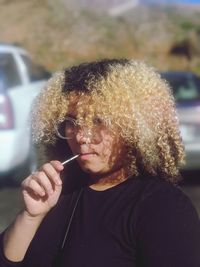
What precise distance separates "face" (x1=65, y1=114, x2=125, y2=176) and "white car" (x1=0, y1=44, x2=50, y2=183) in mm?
5253

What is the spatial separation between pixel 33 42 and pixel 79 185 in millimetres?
22370

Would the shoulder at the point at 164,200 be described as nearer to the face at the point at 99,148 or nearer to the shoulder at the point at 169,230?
the shoulder at the point at 169,230

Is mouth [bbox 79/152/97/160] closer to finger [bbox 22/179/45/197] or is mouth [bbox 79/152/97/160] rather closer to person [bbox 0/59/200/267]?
person [bbox 0/59/200/267]

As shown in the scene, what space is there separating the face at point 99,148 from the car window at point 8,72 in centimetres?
621

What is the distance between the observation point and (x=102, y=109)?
2.08m

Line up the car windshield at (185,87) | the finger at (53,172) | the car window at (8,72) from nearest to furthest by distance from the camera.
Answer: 1. the finger at (53,172)
2. the car window at (8,72)
3. the car windshield at (185,87)

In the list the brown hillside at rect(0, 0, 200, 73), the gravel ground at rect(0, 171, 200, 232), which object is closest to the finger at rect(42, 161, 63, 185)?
the gravel ground at rect(0, 171, 200, 232)

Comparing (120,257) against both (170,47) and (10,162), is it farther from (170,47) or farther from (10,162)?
(170,47)

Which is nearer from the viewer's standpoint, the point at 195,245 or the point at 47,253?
the point at 195,245

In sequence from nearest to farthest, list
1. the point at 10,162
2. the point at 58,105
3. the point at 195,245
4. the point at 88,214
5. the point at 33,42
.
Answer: the point at 195,245
the point at 88,214
the point at 58,105
the point at 10,162
the point at 33,42

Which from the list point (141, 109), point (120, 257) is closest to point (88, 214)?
point (120, 257)

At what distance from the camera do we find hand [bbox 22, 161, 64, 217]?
200 cm

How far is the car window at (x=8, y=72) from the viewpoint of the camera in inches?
337

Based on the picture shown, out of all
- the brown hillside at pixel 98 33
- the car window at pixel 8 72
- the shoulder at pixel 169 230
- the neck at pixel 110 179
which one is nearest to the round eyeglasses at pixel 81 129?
the neck at pixel 110 179
